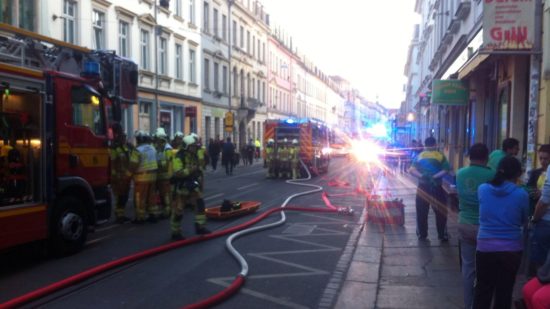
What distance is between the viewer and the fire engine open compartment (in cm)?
655

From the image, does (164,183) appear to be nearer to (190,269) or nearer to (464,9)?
(190,269)

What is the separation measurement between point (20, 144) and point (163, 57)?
77.6 ft

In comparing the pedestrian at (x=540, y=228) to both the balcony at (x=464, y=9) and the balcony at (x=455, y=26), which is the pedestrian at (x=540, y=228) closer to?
the balcony at (x=464, y=9)

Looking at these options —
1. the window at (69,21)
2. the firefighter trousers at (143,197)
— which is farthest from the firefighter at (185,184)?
the window at (69,21)

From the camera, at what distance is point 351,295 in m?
5.79

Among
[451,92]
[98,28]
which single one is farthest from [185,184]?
[98,28]

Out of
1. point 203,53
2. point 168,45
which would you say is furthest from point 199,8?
point 168,45

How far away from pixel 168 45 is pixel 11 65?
24.1 metres

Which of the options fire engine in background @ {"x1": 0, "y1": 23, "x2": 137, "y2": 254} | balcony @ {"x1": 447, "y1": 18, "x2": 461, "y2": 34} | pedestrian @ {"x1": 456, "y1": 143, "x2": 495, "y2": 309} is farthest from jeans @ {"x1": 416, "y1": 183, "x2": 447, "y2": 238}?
balcony @ {"x1": 447, "y1": 18, "x2": 461, "y2": 34}

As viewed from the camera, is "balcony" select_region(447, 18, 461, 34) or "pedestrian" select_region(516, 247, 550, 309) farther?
"balcony" select_region(447, 18, 461, 34)

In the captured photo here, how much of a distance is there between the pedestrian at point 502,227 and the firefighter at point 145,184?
24.3ft

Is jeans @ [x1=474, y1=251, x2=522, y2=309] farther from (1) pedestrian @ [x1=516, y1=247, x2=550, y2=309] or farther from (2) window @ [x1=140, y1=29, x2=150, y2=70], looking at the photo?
(2) window @ [x1=140, y1=29, x2=150, y2=70]

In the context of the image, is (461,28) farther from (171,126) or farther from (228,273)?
(171,126)

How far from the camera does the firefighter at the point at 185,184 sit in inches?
335
